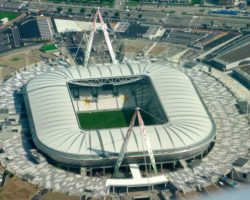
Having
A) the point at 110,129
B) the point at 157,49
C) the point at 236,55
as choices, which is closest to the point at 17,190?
the point at 110,129

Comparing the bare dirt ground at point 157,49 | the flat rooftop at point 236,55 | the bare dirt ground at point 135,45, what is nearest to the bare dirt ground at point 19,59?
the bare dirt ground at point 135,45

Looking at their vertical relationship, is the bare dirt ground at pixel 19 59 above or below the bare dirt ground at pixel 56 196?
above

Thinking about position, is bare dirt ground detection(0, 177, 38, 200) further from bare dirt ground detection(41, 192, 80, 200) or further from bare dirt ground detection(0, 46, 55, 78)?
bare dirt ground detection(0, 46, 55, 78)

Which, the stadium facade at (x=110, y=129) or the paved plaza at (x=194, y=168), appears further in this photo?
the stadium facade at (x=110, y=129)

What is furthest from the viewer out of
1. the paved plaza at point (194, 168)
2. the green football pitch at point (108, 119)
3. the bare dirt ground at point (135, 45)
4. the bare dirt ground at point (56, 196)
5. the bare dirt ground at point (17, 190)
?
the bare dirt ground at point (135, 45)

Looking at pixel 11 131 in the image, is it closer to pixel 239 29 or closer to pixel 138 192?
pixel 138 192

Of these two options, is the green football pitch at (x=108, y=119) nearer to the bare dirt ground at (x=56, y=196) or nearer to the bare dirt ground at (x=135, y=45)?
the bare dirt ground at (x=56, y=196)

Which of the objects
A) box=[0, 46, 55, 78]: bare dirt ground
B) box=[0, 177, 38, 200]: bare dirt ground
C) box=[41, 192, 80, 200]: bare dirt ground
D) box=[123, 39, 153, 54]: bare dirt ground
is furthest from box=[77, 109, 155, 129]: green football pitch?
box=[123, 39, 153, 54]: bare dirt ground
